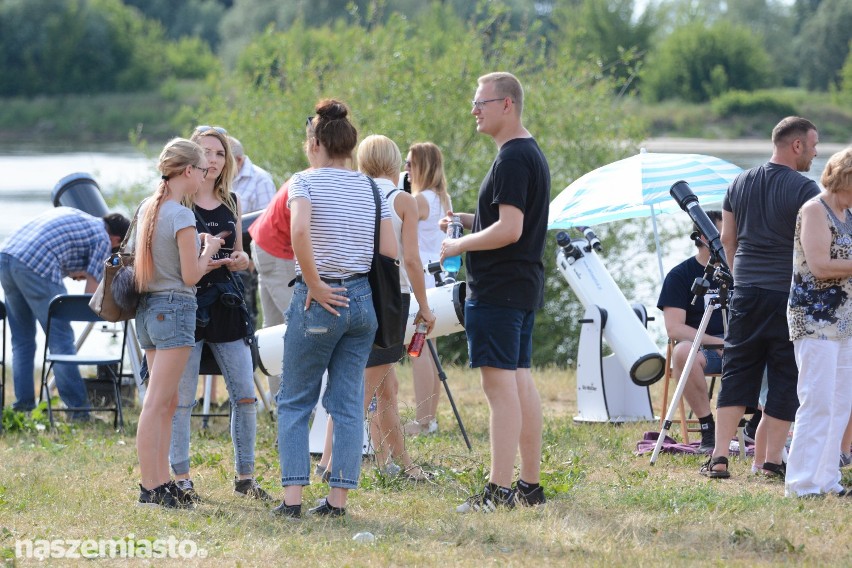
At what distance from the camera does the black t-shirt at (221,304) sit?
4773 millimetres

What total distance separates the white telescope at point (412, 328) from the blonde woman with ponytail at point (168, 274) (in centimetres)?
91

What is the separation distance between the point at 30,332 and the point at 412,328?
10.4 feet

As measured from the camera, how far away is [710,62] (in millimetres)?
42438

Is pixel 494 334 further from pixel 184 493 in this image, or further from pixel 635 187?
pixel 635 187

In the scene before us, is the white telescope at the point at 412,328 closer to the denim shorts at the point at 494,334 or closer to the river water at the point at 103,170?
the denim shorts at the point at 494,334

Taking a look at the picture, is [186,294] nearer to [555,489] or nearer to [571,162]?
[555,489]

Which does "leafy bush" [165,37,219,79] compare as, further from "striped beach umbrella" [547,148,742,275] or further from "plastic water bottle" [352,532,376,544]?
"plastic water bottle" [352,532,376,544]

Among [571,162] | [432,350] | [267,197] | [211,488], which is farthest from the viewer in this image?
[571,162]

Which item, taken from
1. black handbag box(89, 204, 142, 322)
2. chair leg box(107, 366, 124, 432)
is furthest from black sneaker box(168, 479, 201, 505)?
chair leg box(107, 366, 124, 432)

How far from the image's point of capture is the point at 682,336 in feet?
19.9

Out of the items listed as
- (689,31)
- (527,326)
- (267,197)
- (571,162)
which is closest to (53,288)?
(267,197)

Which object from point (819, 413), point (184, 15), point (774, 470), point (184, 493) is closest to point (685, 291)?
point (774, 470)

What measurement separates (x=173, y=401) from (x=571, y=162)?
692 cm

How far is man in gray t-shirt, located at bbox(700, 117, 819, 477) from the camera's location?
4988 millimetres
